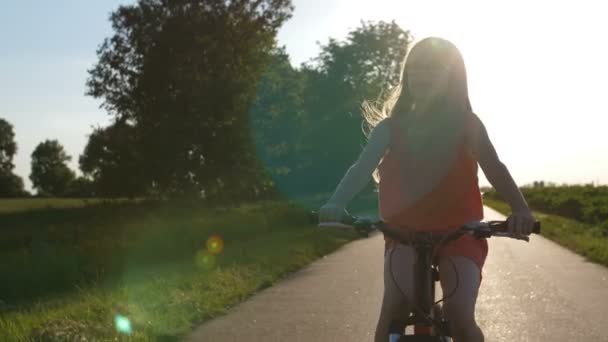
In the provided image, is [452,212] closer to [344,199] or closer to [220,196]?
[344,199]

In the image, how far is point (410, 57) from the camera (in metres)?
4.31

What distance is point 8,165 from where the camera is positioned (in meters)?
105

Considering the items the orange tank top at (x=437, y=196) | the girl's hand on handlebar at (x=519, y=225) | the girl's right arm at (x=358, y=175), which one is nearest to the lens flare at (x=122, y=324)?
the orange tank top at (x=437, y=196)

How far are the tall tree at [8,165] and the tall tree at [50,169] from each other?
749cm

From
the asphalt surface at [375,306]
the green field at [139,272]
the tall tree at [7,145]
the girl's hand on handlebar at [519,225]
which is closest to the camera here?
the girl's hand on handlebar at [519,225]

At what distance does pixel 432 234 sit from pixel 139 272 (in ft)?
38.8

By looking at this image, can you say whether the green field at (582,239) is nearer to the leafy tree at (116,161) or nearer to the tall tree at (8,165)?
the leafy tree at (116,161)

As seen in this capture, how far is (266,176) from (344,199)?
34.9m

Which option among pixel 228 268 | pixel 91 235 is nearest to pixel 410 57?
pixel 228 268

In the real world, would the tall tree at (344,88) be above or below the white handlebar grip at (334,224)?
above

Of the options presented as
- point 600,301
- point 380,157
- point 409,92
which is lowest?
point 600,301

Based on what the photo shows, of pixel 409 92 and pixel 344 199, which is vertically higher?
pixel 409 92

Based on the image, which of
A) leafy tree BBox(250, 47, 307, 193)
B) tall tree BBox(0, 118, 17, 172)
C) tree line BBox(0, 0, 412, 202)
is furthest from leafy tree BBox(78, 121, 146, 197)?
tall tree BBox(0, 118, 17, 172)

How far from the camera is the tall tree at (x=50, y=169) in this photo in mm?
114938
